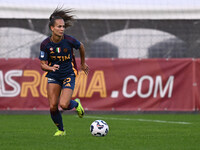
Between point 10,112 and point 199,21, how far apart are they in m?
5.93

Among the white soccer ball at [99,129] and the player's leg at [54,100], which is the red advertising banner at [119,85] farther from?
the white soccer ball at [99,129]

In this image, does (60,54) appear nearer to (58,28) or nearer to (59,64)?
(59,64)

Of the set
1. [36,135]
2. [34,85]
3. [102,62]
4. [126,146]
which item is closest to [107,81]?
[102,62]

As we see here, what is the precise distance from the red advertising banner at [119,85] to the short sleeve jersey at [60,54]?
6407 mm

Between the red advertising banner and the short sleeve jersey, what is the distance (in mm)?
6407

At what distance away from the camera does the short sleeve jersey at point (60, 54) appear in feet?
27.2

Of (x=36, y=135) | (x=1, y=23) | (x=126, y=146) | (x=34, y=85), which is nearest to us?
(x=126, y=146)

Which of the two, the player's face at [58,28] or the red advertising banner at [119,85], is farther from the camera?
the red advertising banner at [119,85]

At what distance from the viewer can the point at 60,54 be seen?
830 cm

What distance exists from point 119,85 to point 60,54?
687 centimetres

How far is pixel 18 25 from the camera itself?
16.0m

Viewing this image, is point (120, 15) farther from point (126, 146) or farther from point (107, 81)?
point (126, 146)

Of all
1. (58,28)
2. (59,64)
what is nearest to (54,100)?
(59,64)

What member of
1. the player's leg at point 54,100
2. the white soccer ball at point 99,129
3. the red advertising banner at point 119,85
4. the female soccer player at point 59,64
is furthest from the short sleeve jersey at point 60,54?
the red advertising banner at point 119,85
